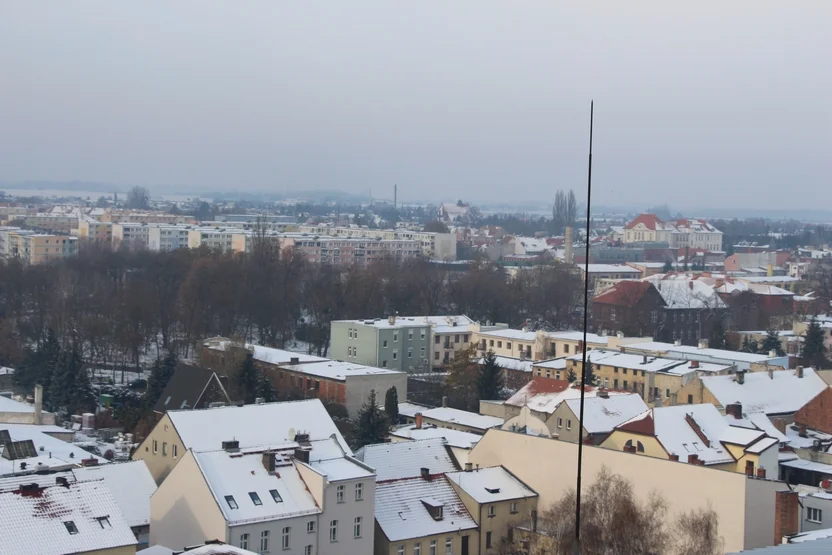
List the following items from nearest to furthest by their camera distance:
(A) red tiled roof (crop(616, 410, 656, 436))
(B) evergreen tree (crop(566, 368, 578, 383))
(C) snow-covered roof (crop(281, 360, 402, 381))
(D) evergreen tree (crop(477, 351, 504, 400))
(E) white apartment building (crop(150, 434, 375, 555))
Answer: (E) white apartment building (crop(150, 434, 375, 555))
(A) red tiled roof (crop(616, 410, 656, 436))
(D) evergreen tree (crop(477, 351, 504, 400))
(C) snow-covered roof (crop(281, 360, 402, 381))
(B) evergreen tree (crop(566, 368, 578, 383))

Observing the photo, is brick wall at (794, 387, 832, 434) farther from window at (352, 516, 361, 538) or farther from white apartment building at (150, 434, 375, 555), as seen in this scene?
window at (352, 516, 361, 538)

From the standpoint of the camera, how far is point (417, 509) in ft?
52.0

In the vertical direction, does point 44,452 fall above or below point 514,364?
above

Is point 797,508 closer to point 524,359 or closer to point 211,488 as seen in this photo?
point 211,488

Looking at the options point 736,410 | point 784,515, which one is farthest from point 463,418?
point 784,515

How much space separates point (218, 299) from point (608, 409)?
20.6m

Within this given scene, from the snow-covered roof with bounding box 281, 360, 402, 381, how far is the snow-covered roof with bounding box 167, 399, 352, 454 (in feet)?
32.0

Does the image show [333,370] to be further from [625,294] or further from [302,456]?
[625,294]

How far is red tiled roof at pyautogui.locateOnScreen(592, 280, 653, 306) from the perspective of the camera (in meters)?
43.4

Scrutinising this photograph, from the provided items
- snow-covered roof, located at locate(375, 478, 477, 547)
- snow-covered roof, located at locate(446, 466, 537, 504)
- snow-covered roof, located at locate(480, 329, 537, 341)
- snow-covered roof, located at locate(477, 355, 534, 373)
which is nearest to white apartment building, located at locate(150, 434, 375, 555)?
snow-covered roof, located at locate(375, 478, 477, 547)

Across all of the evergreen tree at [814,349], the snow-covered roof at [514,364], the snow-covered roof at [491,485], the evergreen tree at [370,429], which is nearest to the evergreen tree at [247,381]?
the evergreen tree at [370,429]

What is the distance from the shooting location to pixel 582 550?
44.2 ft

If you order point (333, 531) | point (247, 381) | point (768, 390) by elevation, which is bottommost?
point (247, 381)

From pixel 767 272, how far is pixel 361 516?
199 ft
